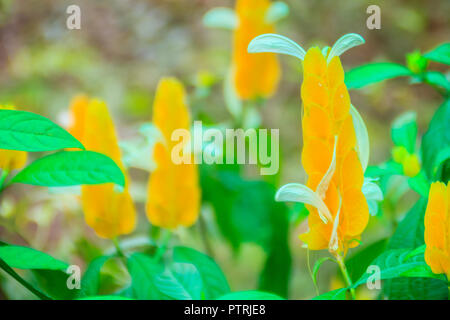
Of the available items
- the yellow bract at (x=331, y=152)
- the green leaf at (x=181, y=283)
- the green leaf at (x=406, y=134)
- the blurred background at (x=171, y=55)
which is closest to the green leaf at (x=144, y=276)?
the green leaf at (x=181, y=283)

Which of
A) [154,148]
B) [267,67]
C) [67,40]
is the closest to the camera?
[154,148]

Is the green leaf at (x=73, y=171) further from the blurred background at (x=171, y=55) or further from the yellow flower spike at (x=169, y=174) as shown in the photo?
the blurred background at (x=171, y=55)

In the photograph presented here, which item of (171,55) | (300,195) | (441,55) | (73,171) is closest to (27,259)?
(73,171)

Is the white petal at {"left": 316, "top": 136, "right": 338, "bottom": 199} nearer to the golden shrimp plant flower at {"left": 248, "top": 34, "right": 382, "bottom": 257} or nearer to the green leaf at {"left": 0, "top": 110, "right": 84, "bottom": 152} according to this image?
the golden shrimp plant flower at {"left": 248, "top": 34, "right": 382, "bottom": 257}

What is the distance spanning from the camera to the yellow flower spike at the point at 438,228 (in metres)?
0.24

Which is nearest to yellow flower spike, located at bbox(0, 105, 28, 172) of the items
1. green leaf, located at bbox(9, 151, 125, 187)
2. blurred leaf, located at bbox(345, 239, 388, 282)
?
green leaf, located at bbox(9, 151, 125, 187)

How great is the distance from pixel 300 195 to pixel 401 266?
0.23 ft

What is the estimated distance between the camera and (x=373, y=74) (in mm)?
332

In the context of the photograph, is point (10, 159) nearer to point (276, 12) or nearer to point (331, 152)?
point (331, 152)

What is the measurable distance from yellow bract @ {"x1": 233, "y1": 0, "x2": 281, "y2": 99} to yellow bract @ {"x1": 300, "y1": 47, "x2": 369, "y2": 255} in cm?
27
